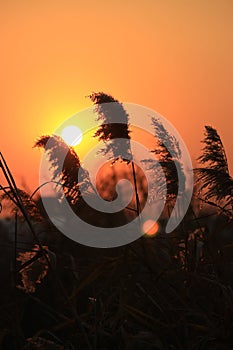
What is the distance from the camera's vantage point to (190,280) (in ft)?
15.0

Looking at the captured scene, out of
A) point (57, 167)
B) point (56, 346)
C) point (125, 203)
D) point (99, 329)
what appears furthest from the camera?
point (125, 203)

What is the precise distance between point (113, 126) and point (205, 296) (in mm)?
1433

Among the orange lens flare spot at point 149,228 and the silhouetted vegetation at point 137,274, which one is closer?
the silhouetted vegetation at point 137,274

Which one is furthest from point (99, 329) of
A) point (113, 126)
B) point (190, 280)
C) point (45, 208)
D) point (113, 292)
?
point (113, 126)

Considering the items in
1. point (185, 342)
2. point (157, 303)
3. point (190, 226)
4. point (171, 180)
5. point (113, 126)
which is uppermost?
point (113, 126)

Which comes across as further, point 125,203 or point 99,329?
point 125,203

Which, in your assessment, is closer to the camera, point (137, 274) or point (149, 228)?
point (137, 274)

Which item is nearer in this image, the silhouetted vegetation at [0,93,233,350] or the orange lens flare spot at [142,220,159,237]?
the silhouetted vegetation at [0,93,233,350]

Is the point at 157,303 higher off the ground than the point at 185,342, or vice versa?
the point at 157,303

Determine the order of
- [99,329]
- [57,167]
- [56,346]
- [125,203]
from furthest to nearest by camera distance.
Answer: [125,203]
[57,167]
[99,329]
[56,346]

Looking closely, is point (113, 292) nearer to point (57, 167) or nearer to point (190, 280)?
point (190, 280)

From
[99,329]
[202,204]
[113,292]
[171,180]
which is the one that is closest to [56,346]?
[99,329]

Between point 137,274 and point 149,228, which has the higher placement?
point 149,228

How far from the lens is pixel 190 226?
570 centimetres
